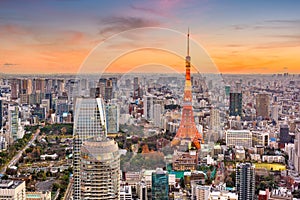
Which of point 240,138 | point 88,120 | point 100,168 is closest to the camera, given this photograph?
point 100,168

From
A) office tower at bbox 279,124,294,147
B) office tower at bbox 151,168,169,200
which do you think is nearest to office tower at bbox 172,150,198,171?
office tower at bbox 151,168,169,200

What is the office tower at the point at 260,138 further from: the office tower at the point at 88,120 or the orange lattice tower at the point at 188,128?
the office tower at the point at 88,120

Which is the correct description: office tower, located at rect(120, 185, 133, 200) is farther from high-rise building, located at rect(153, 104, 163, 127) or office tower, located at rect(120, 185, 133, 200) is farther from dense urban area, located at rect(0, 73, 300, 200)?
high-rise building, located at rect(153, 104, 163, 127)

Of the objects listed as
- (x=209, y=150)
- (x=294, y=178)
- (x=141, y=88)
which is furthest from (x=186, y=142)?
(x=294, y=178)

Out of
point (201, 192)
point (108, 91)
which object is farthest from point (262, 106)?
point (108, 91)

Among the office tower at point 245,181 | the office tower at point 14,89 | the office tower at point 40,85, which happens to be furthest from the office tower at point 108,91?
the office tower at point 14,89

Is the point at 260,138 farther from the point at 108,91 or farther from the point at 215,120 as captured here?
the point at 108,91
